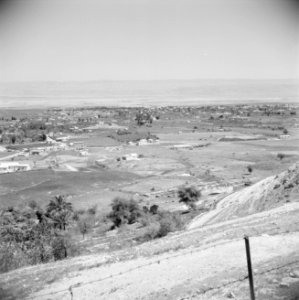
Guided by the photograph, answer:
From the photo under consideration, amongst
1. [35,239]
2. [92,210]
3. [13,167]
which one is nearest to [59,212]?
[92,210]

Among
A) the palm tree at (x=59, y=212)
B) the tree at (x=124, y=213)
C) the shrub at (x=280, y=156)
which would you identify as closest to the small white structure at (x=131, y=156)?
the shrub at (x=280, y=156)

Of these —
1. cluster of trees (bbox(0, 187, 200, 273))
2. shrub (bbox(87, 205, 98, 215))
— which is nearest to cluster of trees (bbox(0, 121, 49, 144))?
cluster of trees (bbox(0, 187, 200, 273))

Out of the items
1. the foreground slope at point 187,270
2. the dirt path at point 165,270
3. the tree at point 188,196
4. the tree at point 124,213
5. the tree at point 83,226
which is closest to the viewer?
the foreground slope at point 187,270

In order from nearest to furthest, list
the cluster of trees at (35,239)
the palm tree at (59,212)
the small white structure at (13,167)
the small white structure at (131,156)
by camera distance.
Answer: the cluster of trees at (35,239) < the palm tree at (59,212) < the small white structure at (13,167) < the small white structure at (131,156)

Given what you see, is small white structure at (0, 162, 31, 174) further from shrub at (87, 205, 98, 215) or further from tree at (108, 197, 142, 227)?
tree at (108, 197, 142, 227)

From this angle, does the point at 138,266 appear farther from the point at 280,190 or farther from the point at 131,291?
the point at 280,190

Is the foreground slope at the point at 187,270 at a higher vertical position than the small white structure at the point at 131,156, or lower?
higher

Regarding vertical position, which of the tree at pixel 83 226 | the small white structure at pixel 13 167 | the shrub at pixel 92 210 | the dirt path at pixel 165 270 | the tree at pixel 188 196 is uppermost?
the dirt path at pixel 165 270

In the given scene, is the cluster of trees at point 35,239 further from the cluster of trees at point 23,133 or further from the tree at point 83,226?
the cluster of trees at point 23,133
